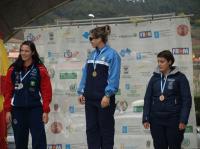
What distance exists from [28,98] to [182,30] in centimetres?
276

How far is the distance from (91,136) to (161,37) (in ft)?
7.77

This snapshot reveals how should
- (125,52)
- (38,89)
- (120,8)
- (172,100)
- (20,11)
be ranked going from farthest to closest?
(120,8) → (20,11) → (125,52) → (172,100) → (38,89)

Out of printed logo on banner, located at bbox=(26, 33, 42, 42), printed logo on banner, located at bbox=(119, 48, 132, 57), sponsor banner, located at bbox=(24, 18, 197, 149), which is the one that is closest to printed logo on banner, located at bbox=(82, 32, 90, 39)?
sponsor banner, located at bbox=(24, 18, 197, 149)

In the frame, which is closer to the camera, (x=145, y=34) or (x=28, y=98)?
(x=28, y=98)

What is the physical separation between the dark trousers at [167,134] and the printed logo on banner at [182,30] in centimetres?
181

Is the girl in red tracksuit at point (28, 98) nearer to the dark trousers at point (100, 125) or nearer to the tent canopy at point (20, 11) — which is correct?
the dark trousers at point (100, 125)

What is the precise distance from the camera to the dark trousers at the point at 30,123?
228 inches

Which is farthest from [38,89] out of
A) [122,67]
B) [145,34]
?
[145,34]

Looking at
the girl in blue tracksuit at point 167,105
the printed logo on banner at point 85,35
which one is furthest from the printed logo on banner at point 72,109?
the girl in blue tracksuit at point 167,105

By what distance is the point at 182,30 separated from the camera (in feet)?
24.0

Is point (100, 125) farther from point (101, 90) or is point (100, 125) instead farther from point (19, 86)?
point (19, 86)

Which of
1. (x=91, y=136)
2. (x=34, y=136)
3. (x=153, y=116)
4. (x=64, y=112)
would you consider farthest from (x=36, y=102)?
(x=64, y=112)

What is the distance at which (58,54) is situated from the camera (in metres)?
8.03

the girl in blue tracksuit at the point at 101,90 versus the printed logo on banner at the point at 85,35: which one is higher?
the printed logo on banner at the point at 85,35
